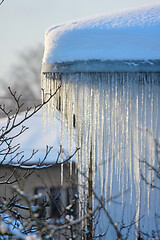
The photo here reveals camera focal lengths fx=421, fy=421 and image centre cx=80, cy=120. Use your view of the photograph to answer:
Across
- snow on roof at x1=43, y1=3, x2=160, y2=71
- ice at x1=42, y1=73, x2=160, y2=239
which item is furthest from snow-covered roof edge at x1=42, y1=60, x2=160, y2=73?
ice at x1=42, y1=73, x2=160, y2=239

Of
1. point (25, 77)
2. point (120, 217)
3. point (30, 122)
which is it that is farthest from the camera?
point (25, 77)

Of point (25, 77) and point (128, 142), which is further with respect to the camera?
point (25, 77)

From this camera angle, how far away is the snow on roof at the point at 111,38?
415 centimetres

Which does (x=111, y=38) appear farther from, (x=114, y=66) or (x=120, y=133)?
(x=120, y=133)

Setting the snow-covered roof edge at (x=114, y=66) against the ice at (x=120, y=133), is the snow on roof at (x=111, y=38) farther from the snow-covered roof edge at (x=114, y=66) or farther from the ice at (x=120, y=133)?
the ice at (x=120, y=133)

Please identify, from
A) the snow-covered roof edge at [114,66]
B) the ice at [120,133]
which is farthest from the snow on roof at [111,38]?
the ice at [120,133]

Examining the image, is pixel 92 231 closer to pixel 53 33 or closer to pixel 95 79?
pixel 95 79

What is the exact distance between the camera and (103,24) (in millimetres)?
4332

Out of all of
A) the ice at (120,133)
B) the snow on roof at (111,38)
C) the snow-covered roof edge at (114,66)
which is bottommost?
the ice at (120,133)

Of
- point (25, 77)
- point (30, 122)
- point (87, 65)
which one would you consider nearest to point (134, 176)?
point (87, 65)

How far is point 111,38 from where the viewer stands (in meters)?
4.17

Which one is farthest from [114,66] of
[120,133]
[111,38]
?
[120,133]

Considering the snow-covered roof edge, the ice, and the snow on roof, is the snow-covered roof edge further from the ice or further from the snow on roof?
the ice

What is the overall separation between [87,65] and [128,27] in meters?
0.56
